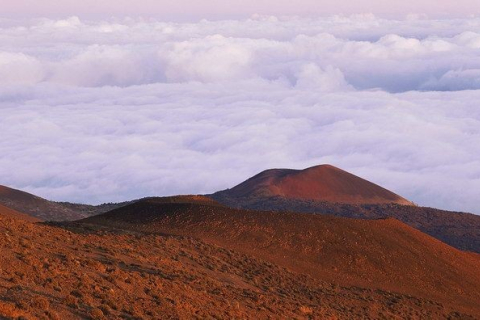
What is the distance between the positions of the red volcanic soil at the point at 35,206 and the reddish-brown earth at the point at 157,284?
1193 inches

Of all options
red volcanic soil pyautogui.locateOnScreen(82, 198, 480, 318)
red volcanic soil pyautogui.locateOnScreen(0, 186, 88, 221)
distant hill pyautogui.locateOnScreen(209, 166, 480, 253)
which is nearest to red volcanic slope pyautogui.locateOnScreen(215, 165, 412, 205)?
distant hill pyautogui.locateOnScreen(209, 166, 480, 253)

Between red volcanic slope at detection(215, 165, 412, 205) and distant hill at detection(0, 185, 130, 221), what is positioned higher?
red volcanic slope at detection(215, 165, 412, 205)

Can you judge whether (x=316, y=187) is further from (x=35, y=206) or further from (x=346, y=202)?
(x=35, y=206)

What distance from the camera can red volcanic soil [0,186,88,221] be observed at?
65062mm

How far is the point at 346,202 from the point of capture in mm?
79938

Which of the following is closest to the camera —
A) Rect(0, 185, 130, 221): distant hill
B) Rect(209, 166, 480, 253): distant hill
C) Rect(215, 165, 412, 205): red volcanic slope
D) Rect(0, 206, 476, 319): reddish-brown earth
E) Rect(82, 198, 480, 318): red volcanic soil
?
Rect(0, 206, 476, 319): reddish-brown earth

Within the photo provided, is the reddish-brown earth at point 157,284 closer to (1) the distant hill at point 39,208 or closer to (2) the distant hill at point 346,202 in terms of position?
(1) the distant hill at point 39,208

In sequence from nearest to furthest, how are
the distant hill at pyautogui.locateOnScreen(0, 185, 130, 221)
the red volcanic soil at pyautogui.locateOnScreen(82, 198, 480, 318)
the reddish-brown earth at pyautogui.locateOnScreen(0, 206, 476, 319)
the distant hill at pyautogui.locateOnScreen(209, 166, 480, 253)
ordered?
1. the reddish-brown earth at pyautogui.locateOnScreen(0, 206, 476, 319)
2. the red volcanic soil at pyautogui.locateOnScreen(82, 198, 480, 318)
3. the distant hill at pyautogui.locateOnScreen(0, 185, 130, 221)
4. the distant hill at pyautogui.locateOnScreen(209, 166, 480, 253)

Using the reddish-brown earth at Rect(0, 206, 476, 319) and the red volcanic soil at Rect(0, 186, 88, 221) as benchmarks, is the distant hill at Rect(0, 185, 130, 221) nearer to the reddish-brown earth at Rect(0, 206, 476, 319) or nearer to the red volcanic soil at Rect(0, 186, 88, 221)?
the red volcanic soil at Rect(0, 186, 88, 221)

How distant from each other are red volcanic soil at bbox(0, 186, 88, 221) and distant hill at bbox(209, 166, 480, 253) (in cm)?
1512

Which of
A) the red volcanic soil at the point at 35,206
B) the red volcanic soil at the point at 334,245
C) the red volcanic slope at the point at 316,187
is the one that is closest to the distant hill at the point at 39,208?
the red volcanic soil at the point at 35,206

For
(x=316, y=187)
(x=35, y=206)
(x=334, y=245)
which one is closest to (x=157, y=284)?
(x=334, y=245)

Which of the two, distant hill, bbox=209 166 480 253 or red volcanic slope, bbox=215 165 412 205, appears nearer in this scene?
distant hill, bbox=209 166 480 253

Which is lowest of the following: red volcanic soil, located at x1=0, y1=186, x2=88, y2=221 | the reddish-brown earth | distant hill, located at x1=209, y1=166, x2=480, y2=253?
the reddish-brown earth
